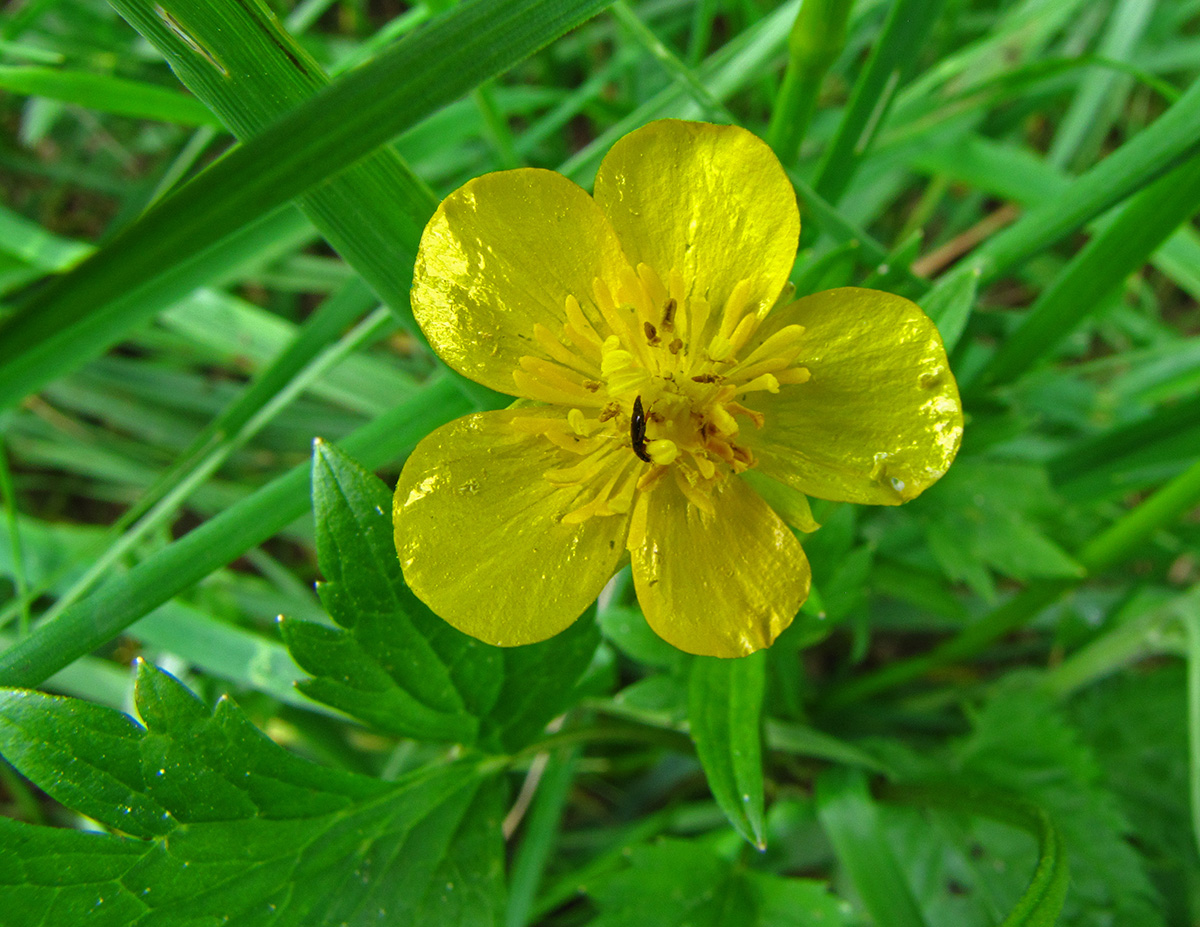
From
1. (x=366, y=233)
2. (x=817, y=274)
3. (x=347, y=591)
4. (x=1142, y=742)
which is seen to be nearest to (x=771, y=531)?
(x=817, y=274)

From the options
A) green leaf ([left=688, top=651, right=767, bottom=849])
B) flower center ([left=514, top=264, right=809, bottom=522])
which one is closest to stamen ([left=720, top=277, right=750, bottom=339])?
flower center ([left=514, top=264, right=809, bottom=522])

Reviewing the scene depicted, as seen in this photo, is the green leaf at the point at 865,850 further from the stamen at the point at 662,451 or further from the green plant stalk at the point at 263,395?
the green plant stalk at the point at 263,395

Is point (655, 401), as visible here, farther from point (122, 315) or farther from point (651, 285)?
point (122, 315)

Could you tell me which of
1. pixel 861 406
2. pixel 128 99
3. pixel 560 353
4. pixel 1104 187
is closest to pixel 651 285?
pixel 560 353

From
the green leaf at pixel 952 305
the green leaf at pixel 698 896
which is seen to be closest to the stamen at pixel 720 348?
the green leaf at pixel 952 305

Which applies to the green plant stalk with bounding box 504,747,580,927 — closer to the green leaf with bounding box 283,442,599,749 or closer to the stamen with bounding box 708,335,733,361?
the green leaf with bounding box 283,442,599,749
